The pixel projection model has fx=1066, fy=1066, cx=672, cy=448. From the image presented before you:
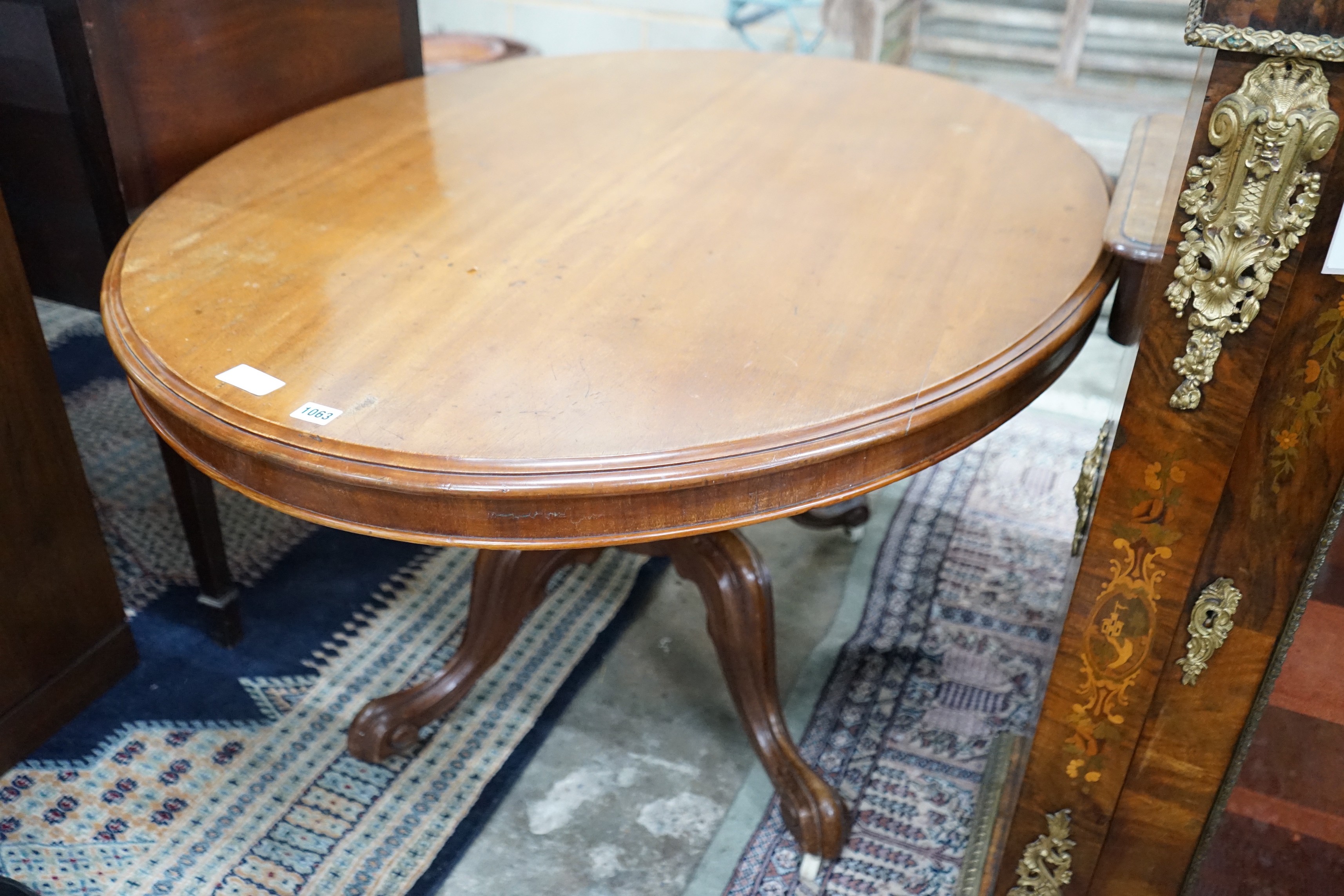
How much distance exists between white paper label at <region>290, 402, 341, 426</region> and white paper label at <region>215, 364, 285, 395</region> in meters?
0.04

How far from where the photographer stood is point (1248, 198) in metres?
0.72

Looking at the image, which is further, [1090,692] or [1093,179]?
[1093,179]

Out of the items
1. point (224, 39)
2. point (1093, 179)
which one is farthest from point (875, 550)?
point (224, 39)

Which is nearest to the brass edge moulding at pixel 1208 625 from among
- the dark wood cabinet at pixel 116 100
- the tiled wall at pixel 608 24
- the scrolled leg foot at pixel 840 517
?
the scrolled leg foot at pixel 840 517

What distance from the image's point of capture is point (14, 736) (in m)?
1.44

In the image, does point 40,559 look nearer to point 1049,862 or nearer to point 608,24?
point 1049,862

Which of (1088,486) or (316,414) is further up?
(316,414)

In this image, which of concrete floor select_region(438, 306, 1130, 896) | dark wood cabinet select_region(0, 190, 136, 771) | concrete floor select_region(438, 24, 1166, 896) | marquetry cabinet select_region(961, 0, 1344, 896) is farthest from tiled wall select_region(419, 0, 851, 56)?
marquetry cabinet select_region(961, 0, 1344, 896)

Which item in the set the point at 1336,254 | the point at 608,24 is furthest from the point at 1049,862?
the point at 608,24

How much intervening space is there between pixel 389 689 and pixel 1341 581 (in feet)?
4.02

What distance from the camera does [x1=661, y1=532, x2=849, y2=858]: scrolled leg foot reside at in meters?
1.30

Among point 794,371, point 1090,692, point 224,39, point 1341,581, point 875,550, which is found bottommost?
point 875,550

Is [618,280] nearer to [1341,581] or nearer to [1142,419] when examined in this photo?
[1142,419]

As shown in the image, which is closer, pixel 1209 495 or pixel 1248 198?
pixel 1248 198
